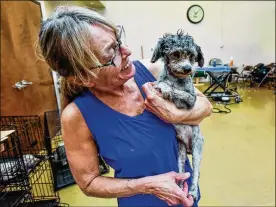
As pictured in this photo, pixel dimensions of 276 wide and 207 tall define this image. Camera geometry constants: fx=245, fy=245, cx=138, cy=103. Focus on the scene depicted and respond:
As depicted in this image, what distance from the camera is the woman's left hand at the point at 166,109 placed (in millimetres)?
830

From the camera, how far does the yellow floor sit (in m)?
2.25

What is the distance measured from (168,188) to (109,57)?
469mm

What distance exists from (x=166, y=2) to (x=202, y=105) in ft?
21.4

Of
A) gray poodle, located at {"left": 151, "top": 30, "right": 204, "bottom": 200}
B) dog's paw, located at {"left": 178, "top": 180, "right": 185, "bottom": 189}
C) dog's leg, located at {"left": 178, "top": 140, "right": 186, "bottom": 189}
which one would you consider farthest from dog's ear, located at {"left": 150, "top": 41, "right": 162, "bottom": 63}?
dog's paw, located at {"left": 178, "top": 180, "right": 185, "bottom": 189}

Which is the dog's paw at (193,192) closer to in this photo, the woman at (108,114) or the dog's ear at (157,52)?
the woman at (108,114)

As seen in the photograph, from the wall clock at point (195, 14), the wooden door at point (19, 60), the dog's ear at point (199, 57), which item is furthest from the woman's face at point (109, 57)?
the wall clock at point (195, 14)

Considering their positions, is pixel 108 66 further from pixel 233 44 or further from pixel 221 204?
pixel 233 44

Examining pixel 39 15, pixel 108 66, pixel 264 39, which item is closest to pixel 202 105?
pixel 108 66

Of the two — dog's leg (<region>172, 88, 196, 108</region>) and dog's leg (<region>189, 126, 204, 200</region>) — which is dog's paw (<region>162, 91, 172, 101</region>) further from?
dog's leg (<region>189, 126, 204, 200</region>)

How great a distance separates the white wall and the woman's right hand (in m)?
6.09

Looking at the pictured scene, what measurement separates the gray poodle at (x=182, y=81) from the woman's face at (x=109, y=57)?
144 mm

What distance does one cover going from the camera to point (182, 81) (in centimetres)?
94

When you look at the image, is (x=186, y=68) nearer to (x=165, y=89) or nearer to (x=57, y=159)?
(x=165, y=89)

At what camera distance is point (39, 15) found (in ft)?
10.8
